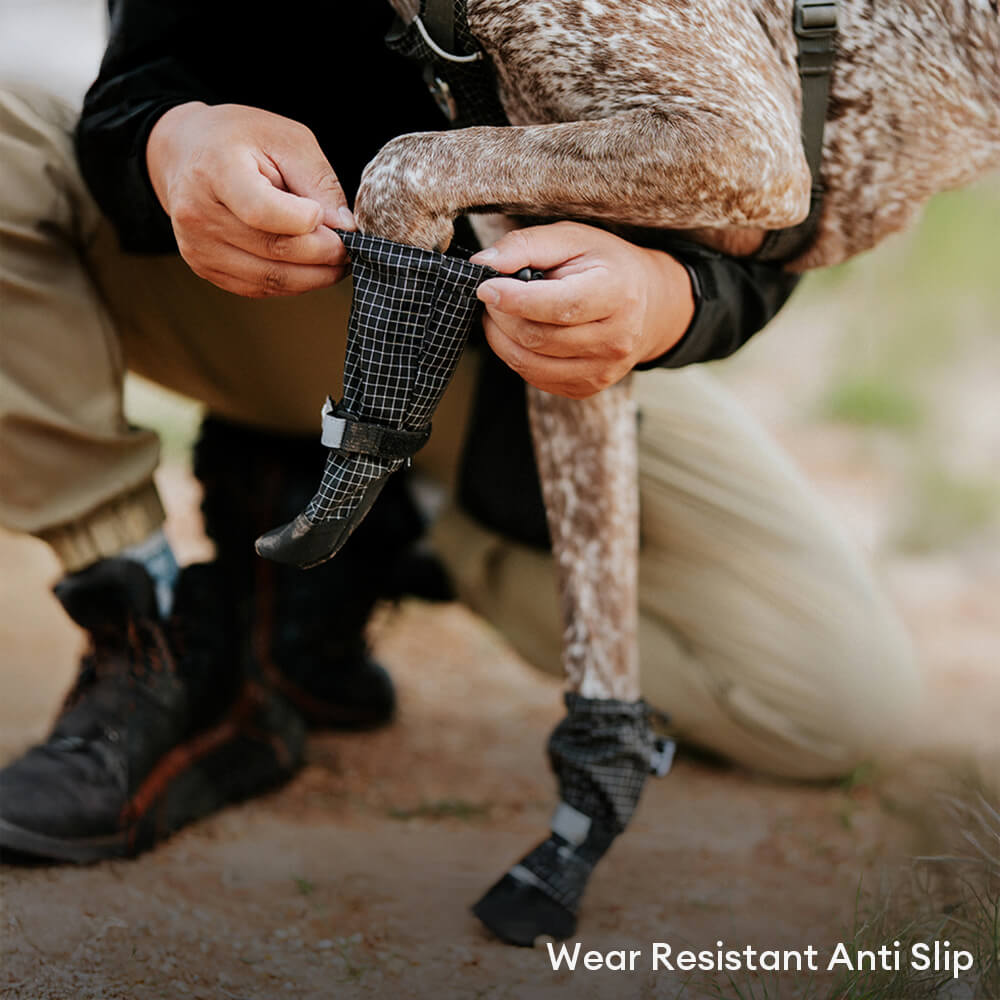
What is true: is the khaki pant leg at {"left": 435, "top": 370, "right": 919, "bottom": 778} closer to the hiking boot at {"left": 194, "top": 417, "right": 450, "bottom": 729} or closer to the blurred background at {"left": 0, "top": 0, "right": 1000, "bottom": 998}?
the blurred background at {"left": 0, "top": 0, "right": 1000, "bottom": 998}

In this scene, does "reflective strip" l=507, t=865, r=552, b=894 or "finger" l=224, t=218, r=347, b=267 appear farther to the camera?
"reflective strip" l=507, t=865, r=552, b=894

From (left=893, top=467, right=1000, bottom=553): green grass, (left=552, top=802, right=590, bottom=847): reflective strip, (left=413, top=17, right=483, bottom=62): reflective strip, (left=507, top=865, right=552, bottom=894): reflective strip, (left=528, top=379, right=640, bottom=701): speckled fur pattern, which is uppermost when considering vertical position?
(left=413, top=17, right=483, bottom=62): reflective strip

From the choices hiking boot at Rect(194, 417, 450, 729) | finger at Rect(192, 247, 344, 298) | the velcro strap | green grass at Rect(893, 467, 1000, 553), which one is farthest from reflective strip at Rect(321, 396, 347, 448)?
green grass at Rect(893, 467, 1000, 553)

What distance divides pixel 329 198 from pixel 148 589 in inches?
39.3

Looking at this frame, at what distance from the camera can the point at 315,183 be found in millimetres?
1536

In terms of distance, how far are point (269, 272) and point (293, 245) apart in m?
0.08

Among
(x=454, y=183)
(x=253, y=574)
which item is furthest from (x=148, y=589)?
(x=454, y=183)

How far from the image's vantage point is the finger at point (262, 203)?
1.44 meters

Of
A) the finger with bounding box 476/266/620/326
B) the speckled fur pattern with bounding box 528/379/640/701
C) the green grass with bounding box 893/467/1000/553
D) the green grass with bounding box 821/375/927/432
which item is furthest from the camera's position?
the green grass with bounding box 821/375/927/432

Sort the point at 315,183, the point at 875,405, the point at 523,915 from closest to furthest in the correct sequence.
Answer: the point at 315,183, the point at 523,915, the point at 875,405

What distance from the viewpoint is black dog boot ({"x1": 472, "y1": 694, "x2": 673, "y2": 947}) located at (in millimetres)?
1826

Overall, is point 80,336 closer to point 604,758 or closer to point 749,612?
point 604,758

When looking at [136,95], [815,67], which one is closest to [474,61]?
[815,67]

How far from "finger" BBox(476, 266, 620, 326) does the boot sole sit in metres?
1.27
